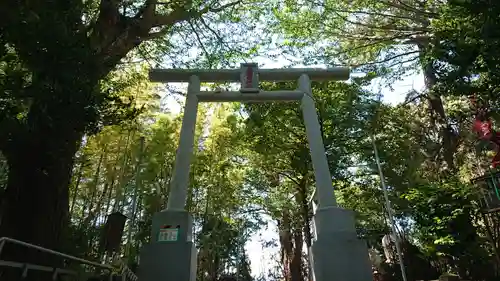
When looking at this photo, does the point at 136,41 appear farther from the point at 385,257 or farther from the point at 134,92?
the point at 385,257

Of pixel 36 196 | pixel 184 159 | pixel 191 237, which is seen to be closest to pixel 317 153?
pixel 184 159

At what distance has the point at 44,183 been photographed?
374 cm

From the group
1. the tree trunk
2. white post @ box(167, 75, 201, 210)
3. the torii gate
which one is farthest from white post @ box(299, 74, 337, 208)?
the tree trunk

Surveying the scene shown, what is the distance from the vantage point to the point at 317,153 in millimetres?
4344

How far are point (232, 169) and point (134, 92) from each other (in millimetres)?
3998

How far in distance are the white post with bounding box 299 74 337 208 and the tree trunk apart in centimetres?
281

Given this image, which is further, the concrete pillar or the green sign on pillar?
the green sign on pillar

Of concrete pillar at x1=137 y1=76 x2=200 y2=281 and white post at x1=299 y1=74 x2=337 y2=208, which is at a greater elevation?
white post at x1=299 y1=74 x2=337 y2=208

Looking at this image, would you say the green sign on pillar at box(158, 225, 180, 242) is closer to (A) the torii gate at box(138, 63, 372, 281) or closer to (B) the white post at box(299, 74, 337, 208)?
(A) the torii gate at box(138, 63, 372, 281)

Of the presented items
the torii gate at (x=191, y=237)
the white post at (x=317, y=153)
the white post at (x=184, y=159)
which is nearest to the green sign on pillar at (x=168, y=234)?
the torii gate at (x=191, y=237)

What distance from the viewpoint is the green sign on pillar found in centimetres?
359

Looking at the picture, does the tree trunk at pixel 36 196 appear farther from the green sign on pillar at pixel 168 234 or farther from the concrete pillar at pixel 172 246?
the green sign on pillar at pixel 168 234

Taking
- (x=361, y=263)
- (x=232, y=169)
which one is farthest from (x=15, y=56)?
(x=232, y=169)

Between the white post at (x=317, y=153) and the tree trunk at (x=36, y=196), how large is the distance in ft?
9.23
